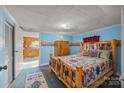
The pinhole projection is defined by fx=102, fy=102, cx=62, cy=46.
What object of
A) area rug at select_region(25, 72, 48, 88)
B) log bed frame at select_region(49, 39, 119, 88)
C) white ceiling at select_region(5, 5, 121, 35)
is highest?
white ceiling at select_region(5, 5, 121, 35)

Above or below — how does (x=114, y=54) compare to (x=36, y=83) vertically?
above

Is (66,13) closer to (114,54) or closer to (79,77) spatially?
(79,77)

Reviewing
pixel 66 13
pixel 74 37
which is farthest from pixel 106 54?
pixel 74 37

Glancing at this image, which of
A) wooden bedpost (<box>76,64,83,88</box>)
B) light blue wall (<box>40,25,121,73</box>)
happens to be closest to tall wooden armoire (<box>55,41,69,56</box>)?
light blue wall (<box>40,25,121,73</box>)

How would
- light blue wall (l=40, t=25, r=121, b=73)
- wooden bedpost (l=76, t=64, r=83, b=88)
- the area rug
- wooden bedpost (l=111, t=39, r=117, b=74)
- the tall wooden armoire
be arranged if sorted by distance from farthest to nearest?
the tall wooden armoire, light blue wall (l=40, t=25, r=121, b=73), wooden bedpost (l=111, t=39, r=117, b=74), the area rug, wooden bedpost (l=76, t=64, r=83, b=88)

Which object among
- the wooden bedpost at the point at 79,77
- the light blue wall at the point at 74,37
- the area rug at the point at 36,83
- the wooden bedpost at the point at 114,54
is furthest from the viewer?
the light blue wall at the point at 74,37

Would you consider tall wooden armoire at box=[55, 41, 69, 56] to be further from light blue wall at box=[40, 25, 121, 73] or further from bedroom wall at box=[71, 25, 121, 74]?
bedroom wall at box=[71, 25, 121, 74]

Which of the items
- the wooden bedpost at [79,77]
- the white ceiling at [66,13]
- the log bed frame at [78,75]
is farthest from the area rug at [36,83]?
the white ceiling at [66,13]

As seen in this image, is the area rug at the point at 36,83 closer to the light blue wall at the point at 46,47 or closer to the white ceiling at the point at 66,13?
the white ceiling at the point at 66,13

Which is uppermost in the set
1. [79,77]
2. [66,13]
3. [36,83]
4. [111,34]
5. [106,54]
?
[66,13]

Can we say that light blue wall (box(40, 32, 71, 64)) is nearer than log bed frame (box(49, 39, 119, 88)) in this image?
No
